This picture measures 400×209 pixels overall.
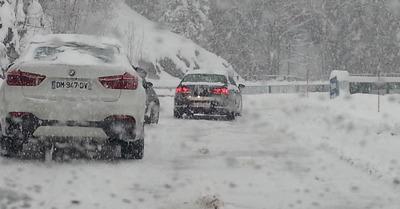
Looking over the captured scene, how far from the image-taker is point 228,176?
715 cm

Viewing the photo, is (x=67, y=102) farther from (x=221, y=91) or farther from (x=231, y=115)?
(x=231, y=115)

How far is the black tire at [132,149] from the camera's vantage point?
26.6 ft

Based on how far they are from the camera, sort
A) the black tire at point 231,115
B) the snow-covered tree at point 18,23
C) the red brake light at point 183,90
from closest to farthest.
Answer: the red brake light at point 183,90
the black tire at point 231,115
the snow-covered tree at point 18,23

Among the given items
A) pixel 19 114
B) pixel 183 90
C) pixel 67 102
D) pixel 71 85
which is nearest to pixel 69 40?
pixel 71 85

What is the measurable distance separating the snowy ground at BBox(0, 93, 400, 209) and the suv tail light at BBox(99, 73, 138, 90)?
38.9 inches

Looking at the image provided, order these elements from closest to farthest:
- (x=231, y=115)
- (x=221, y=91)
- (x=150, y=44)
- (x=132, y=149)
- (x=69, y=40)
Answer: (x=132, y=149) < (x=69, y=40) < (x=221, y=91) < (x=231, y=115) < (x=150, y=44)

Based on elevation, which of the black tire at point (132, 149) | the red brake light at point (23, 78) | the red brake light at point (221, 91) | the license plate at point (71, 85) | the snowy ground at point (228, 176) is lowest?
the snowy ground at point (228, 176)

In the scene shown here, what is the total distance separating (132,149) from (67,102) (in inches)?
46.7

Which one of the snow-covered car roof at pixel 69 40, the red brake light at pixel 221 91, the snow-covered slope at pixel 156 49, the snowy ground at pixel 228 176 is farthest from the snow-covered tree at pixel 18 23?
the snow-covered slope at pixel 156 49

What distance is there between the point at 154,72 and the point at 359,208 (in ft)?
153

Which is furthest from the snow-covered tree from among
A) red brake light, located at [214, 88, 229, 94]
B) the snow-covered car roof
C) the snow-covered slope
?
the snow-covered slope

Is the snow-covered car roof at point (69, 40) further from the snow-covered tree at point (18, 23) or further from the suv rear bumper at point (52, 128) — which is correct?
the snow-covered tree at point (18, 23)

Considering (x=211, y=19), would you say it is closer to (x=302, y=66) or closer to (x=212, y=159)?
(x=302, y=66)

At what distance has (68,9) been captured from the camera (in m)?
36.4
